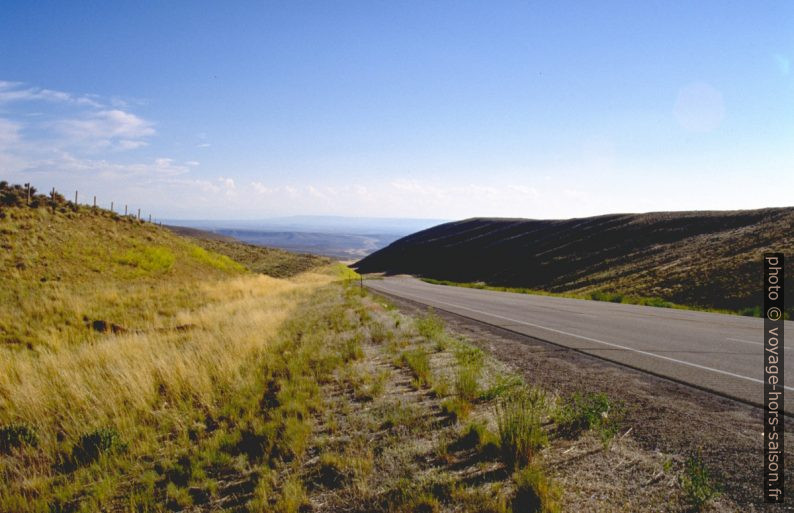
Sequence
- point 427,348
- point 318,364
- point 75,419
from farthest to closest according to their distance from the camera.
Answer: point 427,348, point 318,364, point 75,419

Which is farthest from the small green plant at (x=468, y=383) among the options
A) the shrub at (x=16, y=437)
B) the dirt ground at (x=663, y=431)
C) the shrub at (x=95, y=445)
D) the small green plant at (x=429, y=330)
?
the shrub at (x=16, y=437)

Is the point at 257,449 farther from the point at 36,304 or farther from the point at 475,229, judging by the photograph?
the point at 475,229

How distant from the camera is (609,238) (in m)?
58.7

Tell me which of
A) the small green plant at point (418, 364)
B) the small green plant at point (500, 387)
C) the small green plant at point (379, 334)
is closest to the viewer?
the small green plant at point (500, 387)

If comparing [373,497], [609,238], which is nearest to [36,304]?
[373,497]

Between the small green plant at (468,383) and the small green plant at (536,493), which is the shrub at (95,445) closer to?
the small green plant at (468,383)

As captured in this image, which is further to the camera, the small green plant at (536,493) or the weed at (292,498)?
the weed at (292,498)

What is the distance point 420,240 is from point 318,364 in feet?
341

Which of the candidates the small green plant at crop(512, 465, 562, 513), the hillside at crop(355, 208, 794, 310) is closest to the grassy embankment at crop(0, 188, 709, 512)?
the small green plant at crop(512, 465, 562, 513)

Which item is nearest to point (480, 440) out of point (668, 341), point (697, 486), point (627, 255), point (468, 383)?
point (468, 383)

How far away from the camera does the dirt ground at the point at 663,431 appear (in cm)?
354

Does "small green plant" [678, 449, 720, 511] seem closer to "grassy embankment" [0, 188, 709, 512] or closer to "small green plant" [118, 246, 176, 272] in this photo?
"grassy embankment" [0, 188, 709, 512]

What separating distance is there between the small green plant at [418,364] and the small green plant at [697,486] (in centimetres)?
370

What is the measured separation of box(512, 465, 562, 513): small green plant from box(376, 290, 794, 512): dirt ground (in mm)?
239
